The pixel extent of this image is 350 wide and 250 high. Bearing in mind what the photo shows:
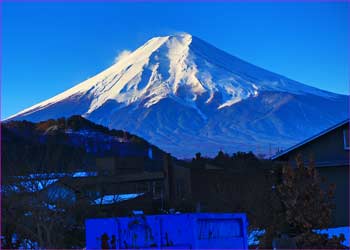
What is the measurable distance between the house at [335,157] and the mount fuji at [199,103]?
6838 cm

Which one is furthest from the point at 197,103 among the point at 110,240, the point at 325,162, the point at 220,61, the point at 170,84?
the point at 110,240

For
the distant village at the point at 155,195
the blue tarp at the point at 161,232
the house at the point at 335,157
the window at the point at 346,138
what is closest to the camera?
the blue tarp at the point at 161,232

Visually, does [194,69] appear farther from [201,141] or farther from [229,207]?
[229,207]

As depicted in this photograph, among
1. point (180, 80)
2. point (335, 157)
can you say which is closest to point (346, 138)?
point (335, 157)

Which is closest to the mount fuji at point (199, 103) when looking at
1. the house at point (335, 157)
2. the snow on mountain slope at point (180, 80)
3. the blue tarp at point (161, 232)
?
the snow on mountain slope at point (180, 80)

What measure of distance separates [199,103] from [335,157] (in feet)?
355

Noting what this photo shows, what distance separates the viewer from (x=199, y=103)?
436 ft

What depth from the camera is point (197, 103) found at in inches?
5212

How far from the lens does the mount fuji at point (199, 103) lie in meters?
112

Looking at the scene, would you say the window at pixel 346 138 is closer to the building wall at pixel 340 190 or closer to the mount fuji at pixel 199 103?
the building wall at pixel 340 190

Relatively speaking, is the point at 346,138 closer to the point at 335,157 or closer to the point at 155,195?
the point at 335,157

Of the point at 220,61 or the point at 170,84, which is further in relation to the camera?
→ the point at 220,61

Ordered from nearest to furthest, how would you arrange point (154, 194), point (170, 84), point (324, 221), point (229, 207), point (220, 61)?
point (324, 221) < point (229, 207) < point (154, 194) < point (170, 84) < point (220, 61)

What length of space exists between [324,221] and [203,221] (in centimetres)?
1172
